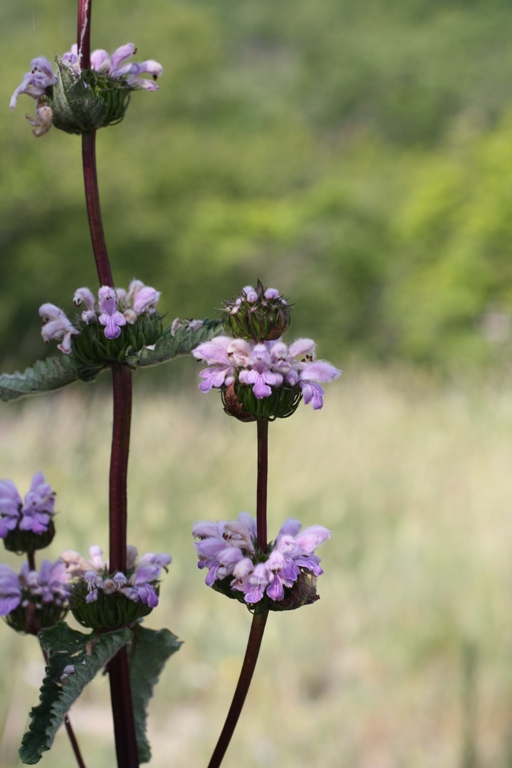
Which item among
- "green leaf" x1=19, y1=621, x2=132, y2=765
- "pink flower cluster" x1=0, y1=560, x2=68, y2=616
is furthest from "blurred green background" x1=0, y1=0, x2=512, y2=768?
"green leaf" x1=19, y1=621, x2=132, y2=765

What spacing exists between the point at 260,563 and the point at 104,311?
0.29 m

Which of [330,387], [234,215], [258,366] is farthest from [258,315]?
[234,215]

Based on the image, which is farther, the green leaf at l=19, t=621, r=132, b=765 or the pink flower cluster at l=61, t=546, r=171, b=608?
the pink flower cluster at l=61, t=546, r=171, b=608

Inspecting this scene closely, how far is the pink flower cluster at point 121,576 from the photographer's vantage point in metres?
0.80

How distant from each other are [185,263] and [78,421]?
9.94m

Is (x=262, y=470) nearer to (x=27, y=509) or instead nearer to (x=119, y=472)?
(x=119, y=472)

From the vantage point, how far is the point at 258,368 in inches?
28.7

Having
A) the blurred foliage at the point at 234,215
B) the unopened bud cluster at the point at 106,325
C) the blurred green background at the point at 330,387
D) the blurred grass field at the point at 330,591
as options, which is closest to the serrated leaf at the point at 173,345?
the unopened bud cluster at the point at 106,325

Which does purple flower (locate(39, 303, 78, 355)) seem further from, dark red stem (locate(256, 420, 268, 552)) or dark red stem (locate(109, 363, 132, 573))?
dark red stem (locate(256, 420, 268, 552))

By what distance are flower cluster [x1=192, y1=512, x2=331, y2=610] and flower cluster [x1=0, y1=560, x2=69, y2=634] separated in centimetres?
23

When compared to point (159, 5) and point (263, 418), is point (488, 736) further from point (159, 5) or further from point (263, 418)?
point (159, 5)

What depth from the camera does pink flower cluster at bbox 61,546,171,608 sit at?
0.80m

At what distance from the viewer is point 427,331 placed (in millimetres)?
16328

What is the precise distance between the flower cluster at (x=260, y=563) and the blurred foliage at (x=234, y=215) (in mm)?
9570
